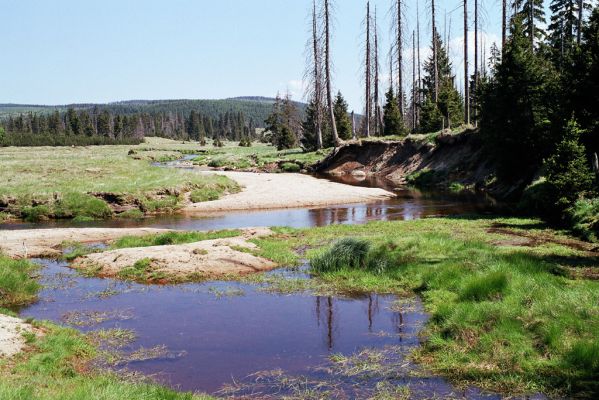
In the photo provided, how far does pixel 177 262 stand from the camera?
16.5 metres

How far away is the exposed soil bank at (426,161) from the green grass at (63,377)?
2872cm

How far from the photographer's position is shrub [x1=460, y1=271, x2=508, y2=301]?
11273 mm

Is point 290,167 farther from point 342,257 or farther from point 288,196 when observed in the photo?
point 342,257

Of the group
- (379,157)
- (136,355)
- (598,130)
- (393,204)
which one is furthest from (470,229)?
(379,157)

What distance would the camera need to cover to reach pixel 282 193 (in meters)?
37.7

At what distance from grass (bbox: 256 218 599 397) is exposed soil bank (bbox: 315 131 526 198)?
60.0ft

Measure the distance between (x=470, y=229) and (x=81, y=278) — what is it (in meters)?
15.2

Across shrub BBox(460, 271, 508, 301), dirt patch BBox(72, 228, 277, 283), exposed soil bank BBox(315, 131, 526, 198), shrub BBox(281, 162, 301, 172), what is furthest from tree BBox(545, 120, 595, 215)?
shrub BBox(281, 162, 301, 172)

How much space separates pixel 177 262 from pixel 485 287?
9.48m

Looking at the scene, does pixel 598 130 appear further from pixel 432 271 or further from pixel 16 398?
pixel 16 398

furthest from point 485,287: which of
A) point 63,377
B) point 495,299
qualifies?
point 63,377

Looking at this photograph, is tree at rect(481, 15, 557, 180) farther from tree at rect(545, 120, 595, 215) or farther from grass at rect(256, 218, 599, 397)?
grass at rect(256, 218, 599, 397)

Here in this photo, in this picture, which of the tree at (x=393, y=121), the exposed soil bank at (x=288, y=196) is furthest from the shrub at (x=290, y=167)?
the tree at (x=393, y=121)

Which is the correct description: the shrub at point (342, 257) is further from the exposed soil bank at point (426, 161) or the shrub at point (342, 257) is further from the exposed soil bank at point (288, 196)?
the exposed soil bank at point (426, 161)
